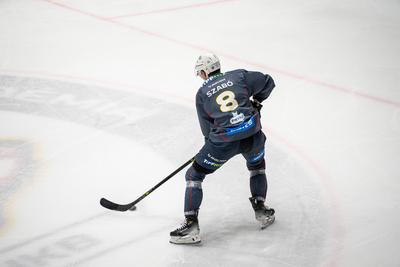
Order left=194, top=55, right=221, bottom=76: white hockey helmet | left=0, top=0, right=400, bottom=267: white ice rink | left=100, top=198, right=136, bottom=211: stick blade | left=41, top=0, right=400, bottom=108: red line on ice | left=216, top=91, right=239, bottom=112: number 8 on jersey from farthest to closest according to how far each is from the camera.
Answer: left=41, top=0, right=400, bottom=108: red line on ice
left=100, top=198, right=136, bottom=211: stick blade
left=0, top=0, right=400, bottom=267: white ice rink
left=194, top=55, right=221, bottom=76: white hockey helmet
left=216, top=91, right=239, bottom=112: number 8 on jersey

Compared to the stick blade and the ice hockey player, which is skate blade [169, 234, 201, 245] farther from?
the stick blade

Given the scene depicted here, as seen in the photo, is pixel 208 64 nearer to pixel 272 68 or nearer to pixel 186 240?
pixel 186 240

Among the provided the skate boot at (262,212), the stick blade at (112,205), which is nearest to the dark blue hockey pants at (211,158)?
the skate boot at (262,212)

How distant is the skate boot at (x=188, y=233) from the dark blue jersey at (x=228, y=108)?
0.54 meters

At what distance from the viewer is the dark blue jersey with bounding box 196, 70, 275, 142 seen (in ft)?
12.2

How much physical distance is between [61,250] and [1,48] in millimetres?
4372

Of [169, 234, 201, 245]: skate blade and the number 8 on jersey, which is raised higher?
the number 8 on jersey

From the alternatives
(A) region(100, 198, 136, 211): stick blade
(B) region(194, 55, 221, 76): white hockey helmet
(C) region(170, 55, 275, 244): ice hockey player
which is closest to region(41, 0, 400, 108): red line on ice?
(C) region(170, 55, 275, 244): ice hockey player

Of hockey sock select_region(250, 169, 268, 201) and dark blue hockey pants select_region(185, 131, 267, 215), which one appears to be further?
hockey sock select_region(250, 169, 268, 201)

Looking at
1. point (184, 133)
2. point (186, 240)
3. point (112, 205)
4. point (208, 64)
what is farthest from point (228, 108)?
point (184, 133)

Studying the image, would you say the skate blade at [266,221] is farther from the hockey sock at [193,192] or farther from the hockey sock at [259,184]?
the hockey sock at [193,192]

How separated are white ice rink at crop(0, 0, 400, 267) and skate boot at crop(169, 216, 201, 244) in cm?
6

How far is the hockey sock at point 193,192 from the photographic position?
3.84 meters

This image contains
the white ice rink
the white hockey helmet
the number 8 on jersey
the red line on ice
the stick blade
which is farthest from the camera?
the red line on ice
